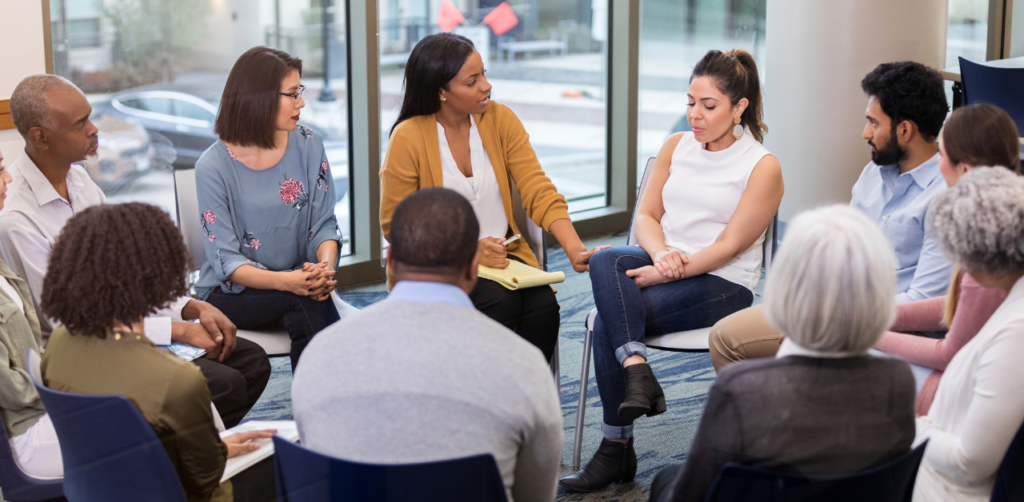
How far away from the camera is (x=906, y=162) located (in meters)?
2.31

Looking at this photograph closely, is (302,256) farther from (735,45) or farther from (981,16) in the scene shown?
(981,16)

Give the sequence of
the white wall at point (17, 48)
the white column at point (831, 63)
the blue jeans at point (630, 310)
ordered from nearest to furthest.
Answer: the blue jeans at point (630, 310) → the white wall at point (17, 48) → the white column at point (831, 63)

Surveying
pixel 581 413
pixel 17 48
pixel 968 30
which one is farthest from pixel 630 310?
pixel 968 30

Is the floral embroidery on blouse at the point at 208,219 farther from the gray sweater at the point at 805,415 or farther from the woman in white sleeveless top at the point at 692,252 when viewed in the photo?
the gray sweater at the point at 805,415

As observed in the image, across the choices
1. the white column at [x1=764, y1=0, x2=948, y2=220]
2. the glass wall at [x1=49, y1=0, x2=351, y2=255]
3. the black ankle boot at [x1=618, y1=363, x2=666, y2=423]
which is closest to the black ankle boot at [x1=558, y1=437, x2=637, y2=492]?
the black ankle boot at [x1=618, y1=363, x2=666, y2=423]

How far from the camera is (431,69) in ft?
8.57

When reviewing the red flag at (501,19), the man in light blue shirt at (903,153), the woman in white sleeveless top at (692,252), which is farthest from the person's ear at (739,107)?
the red flag at (501,19)

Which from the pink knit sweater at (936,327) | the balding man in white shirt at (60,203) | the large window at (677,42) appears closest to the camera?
the pink knit sweater at (936,327)

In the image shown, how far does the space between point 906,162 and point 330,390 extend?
5.83 ft

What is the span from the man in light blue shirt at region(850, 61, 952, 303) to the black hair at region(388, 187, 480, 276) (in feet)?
4.29

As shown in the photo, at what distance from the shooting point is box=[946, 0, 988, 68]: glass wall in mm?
5863

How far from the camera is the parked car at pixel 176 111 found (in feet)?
12.0

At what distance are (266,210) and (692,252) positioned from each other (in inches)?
49.8

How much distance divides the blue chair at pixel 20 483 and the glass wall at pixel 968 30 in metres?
5.93
